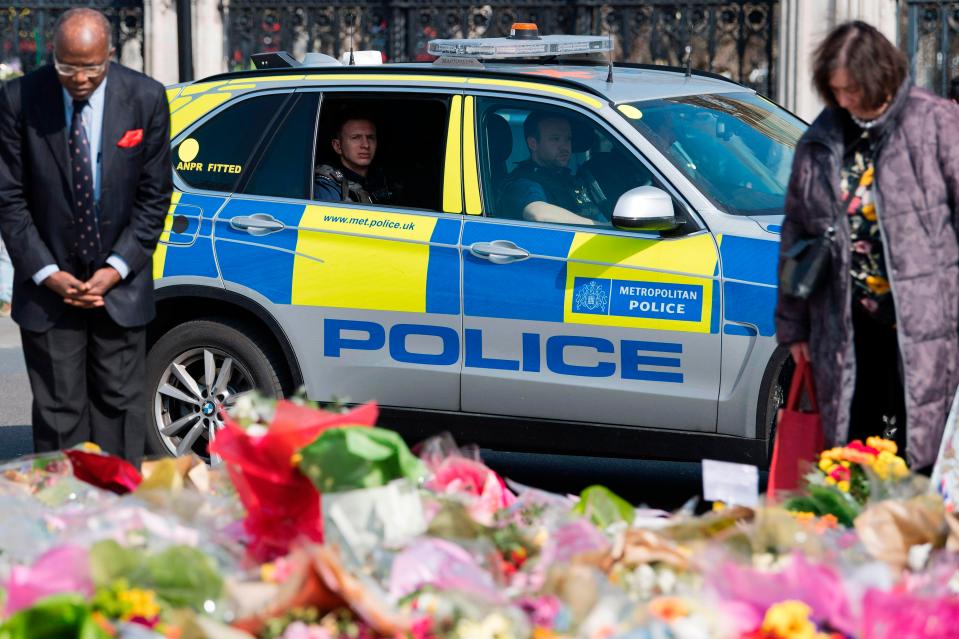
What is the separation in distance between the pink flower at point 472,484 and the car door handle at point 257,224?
313 centimetres

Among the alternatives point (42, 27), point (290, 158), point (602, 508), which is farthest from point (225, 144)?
point (42, 27)

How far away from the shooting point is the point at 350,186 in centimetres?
671

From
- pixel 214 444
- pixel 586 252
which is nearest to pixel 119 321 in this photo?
pixel 586 252

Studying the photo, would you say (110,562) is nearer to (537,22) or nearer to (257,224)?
(257,224)

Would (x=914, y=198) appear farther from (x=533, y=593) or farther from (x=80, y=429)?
(x=80, y=429)

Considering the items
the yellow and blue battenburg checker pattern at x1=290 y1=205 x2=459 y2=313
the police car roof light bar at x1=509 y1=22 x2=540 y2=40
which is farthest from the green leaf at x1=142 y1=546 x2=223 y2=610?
the police car roof light bar at x1=509 y1=22 x2=540 y2=40

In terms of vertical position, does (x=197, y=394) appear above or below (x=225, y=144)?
below

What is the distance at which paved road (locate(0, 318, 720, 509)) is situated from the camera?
695 centimetres

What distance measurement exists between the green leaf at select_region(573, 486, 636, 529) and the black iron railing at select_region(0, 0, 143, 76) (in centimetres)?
1499

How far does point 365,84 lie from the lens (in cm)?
668

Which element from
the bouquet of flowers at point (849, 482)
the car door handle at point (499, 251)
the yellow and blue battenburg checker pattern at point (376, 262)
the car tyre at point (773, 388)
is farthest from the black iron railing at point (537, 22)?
the bouquet of flowers at point (849, 482)

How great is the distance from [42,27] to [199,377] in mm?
12161

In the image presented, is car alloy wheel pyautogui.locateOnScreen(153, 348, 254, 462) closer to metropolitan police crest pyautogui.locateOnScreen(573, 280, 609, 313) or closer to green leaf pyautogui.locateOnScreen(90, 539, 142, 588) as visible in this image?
metropolitan police crest pyautogui.locateOnScreen(573, 280, 609, 313)

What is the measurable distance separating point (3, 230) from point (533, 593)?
2.96m
